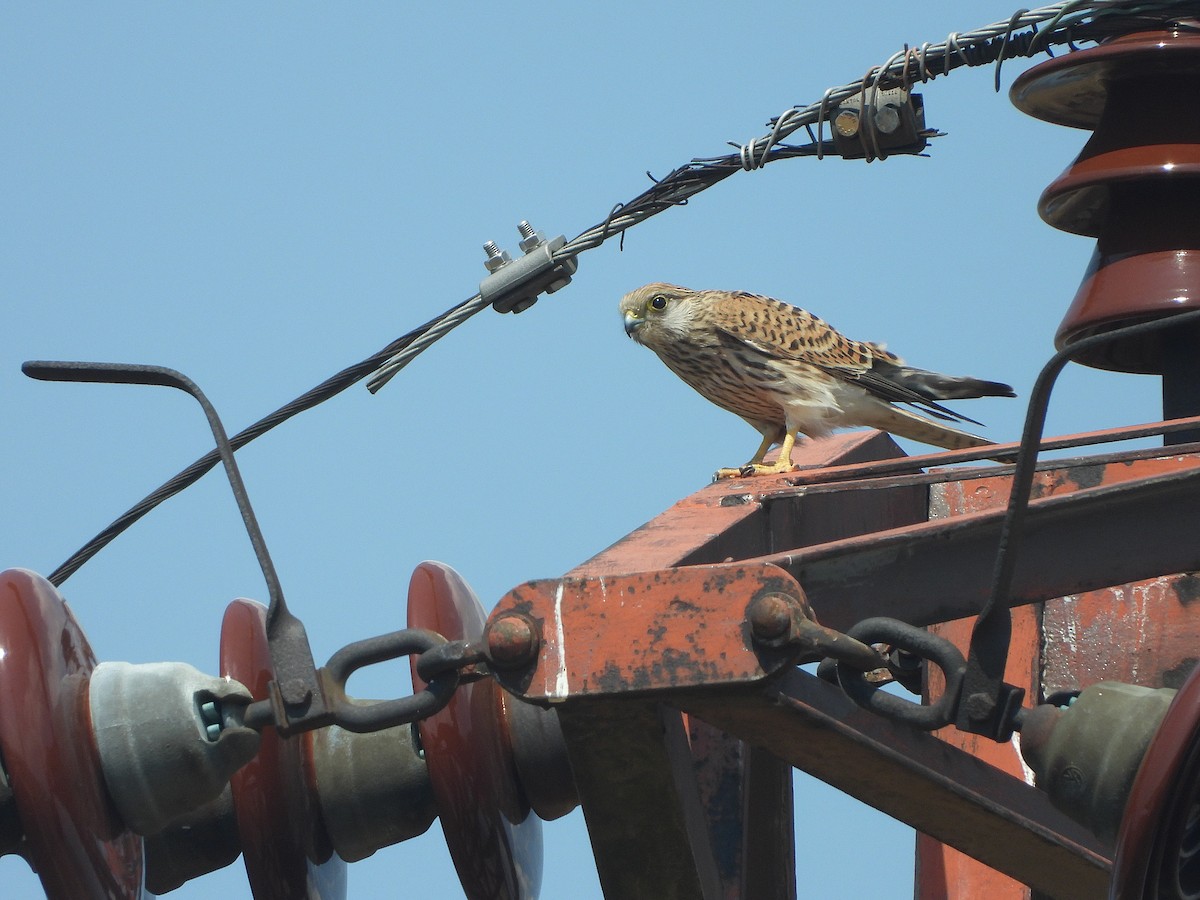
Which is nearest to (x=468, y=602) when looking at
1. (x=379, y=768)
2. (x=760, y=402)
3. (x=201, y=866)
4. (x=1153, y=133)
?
(x=379, y=768)

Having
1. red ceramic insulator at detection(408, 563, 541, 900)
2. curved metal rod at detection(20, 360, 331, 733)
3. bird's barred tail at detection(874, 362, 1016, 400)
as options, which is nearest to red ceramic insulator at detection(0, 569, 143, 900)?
curved metal rod at detection(20, 360, 331, 733)

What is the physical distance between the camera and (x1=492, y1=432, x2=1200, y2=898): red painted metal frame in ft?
7.47

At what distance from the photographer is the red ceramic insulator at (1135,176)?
13.5ft

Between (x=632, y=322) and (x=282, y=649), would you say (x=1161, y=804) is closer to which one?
(x=282, y=649)

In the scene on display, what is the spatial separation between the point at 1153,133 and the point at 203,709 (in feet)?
8.75

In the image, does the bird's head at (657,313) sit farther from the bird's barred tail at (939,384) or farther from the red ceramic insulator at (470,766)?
the red ceramic insulator at (470,766)

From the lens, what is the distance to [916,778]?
248 cm

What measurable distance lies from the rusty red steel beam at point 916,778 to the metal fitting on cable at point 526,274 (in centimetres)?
221

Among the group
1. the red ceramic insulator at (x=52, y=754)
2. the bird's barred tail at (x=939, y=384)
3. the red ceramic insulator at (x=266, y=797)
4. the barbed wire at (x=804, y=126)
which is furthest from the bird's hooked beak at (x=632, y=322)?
the red ceramic insulator at (x=52, y=754)

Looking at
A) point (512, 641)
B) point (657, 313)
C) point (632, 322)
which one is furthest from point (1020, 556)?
point (632, 322)

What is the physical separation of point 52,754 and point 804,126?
271 centimetres

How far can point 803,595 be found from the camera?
2262 millimetres

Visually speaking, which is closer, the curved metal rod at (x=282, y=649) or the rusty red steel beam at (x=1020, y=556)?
the curved metal rod at (x=282, y=649)

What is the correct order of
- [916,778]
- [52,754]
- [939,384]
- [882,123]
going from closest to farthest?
[52,754]
[916,778]
[882,123]
[939,384]
